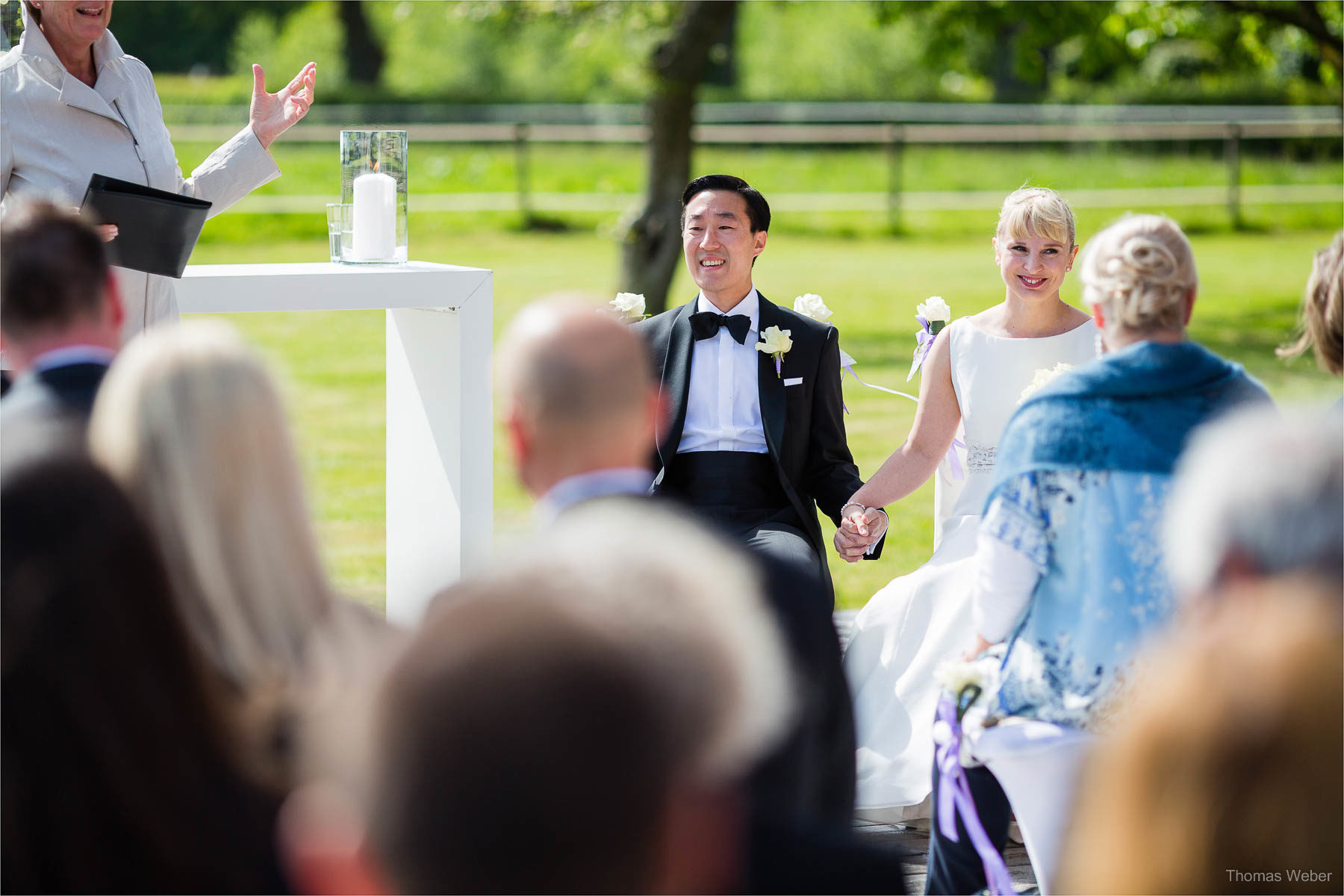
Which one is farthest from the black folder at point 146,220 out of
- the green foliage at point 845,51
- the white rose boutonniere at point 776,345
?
the green foliage at point 845,51

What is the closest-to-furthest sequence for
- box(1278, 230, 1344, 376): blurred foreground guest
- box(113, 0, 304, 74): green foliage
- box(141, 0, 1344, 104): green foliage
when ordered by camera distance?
box(1278, 230, 1344, 376): blurred foreground guest → box(141, 0, 1344, 104): green foliage → box(113, 0, 304, 74): green foliage

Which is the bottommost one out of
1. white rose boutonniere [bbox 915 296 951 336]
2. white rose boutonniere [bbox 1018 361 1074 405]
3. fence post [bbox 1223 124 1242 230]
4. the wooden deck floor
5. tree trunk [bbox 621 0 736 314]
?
the wooden deck floor

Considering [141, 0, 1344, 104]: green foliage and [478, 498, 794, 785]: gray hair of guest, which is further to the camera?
[141, 0, 1344, 104]: green foliage

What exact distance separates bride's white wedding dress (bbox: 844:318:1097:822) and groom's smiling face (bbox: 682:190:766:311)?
66 centimetres

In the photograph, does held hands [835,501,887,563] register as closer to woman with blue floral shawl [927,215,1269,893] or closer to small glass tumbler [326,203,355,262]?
woman with blue floral shawl [927,215,1269,893]

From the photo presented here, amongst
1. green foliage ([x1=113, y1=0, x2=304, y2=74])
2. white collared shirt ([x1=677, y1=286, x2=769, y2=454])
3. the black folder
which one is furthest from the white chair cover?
green foliage ([x1=113, y1=0, x2=304, y2=74])

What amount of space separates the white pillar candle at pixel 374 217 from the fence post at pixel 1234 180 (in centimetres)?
1921

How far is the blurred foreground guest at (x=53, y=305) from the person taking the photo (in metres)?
2.30

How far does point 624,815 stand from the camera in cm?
134

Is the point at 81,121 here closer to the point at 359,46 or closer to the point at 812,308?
the point at 812,308

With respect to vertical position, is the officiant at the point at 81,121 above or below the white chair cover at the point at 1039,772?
above

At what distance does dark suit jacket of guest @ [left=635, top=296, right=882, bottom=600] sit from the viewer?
4168mm

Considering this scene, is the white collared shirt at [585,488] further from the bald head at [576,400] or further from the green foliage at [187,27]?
the green foliage at [187,27]

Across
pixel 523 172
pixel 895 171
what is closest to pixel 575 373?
pixel 523 172
